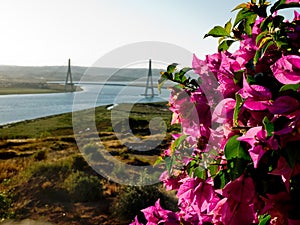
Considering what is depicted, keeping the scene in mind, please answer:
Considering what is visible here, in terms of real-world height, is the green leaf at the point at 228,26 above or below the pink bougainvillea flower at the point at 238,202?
above

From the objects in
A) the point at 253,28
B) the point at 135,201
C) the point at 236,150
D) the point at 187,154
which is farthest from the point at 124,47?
the point at 135,201

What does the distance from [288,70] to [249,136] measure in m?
0.15

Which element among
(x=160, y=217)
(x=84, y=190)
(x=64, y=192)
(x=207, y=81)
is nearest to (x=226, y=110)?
(x=207, y=81)

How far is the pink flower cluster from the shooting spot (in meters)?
0.49

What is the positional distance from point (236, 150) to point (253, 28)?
36cm

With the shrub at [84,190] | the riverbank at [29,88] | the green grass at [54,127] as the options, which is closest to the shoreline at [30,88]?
the riverbank at [29,88]

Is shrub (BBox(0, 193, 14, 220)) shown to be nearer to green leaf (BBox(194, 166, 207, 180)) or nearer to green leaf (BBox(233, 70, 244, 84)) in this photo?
green leaf (BBox(194, 166, 207, 180))

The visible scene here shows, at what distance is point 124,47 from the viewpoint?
242 centimetres

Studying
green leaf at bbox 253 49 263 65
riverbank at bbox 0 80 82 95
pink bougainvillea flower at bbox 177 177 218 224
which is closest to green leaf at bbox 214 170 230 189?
pink bougainvillea flower at bbox 177 177 218 224

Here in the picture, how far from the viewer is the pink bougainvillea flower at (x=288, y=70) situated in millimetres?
543

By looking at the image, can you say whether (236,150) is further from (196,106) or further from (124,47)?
(124,47)

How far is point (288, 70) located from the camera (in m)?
0.55

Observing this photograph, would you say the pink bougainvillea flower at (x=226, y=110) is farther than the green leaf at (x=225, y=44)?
No

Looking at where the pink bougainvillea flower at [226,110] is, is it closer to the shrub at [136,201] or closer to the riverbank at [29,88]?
the shrub at [136,201]
